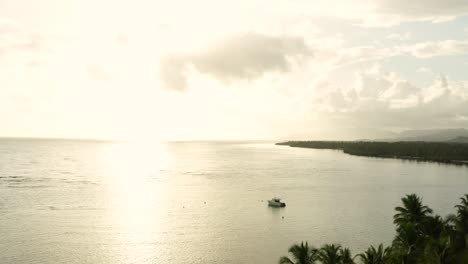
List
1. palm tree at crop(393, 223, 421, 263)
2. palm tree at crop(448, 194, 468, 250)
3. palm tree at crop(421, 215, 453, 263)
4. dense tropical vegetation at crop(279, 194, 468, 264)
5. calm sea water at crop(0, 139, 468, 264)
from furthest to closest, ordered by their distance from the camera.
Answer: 1. calm sea water at crop(0, 139, 468, 264)
2. palm tree at crop(448, 194, 468, 250)
3. palm tree at crop(393, 223, 421, 263)
4. dense tropical vegetation at crop(279, 194, 468, 264)
5. palm tree at crop(421, 215, 453, 263)

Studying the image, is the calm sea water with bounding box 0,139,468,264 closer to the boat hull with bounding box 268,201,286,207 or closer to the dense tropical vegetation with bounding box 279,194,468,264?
the boat hull with bounding box 268,201,286,207

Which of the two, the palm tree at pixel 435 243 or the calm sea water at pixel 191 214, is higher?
the palm tree at pixel 435 243

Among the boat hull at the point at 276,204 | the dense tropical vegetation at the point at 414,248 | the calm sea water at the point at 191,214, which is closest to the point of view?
the dense tropical vegetation at the point at 414,248

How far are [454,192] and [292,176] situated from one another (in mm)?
56944

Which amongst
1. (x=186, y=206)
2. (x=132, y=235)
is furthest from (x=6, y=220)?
(x=186, y=206)

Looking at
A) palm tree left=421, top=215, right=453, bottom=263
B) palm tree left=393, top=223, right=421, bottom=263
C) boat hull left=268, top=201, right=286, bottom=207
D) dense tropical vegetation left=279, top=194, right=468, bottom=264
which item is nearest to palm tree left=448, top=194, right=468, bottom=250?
dense tropical vegetation left=279, top=194, right=468, bottom=264

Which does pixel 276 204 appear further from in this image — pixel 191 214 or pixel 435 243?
pixel 435 243

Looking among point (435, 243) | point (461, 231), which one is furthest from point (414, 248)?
point (461, 231)

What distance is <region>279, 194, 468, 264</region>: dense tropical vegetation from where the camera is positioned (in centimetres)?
3544

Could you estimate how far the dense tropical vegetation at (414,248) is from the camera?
116ft

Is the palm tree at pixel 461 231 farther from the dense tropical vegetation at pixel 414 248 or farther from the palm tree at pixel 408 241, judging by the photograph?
the palm tree at pixel 408 241

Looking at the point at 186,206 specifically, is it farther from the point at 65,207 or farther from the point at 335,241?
the point at 335,241

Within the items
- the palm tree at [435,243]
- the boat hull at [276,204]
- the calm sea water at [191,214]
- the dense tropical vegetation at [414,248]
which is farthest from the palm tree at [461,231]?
the boat hull at [276,204]

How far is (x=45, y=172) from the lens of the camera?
159 m
